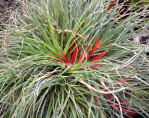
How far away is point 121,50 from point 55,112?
0.69 meters

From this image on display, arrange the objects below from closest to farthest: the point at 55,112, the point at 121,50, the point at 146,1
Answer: the point at 55,112 < the point at 121,50 < the point at 146,1

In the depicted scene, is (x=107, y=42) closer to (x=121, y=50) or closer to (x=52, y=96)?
(x=121, y=50)

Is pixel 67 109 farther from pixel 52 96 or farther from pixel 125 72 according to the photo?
pixel 125 72

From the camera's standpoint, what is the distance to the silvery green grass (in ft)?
3.20

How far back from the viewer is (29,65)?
3.65 feet

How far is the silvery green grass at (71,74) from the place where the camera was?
98cm

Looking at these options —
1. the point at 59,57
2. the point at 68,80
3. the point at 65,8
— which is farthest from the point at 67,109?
the point at 65,8

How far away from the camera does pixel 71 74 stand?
107 cm

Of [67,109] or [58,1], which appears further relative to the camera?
[58,1]

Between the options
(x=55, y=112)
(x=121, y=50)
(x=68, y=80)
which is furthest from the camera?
(x=121, y=50)

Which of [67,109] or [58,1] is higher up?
[58,1]

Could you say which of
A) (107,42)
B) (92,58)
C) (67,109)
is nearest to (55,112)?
(67,109)

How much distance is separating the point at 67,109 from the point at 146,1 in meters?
1.24

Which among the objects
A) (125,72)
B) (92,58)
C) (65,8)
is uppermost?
(65,8)
